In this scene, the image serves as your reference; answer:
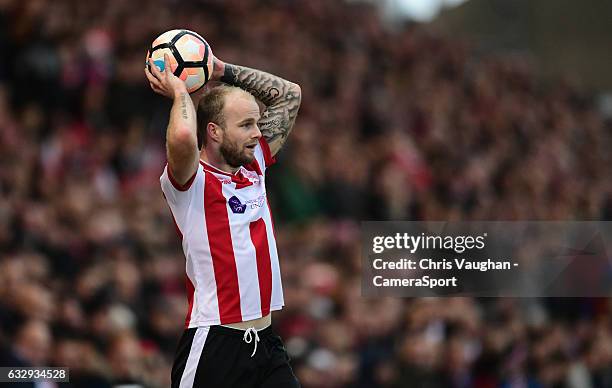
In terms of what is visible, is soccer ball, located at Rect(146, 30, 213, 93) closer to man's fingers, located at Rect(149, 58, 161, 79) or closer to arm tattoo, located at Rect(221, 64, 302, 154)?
man's fingers, located at Rect(149, 58, 161, 79)

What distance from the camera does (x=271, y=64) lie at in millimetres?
14422

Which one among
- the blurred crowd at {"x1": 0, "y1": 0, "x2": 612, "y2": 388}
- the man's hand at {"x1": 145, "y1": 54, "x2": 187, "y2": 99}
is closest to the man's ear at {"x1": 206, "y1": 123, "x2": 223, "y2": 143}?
the man's hand at {"x1": 145, "y1": 54, "x2": 187, "y2": 99}

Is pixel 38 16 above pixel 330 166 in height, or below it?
above

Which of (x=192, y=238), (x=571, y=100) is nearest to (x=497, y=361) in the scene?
(x=192, y=238)

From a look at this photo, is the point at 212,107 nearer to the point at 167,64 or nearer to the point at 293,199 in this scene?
the point at 167,64

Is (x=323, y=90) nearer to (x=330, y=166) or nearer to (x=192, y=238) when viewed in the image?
(x=330, y=166)

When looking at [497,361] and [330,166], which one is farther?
[330,166]

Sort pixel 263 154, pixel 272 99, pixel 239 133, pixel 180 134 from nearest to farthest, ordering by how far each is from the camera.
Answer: pixel 180 134 → pixel 239 133 → pixel 263 154 → pixel 272 99

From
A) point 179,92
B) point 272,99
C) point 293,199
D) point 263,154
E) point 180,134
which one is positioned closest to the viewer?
point 180,134

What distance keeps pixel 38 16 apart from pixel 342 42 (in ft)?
21.1

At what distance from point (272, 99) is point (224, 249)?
1228 millimetres

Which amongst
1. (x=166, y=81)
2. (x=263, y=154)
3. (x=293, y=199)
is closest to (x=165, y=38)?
(x=166, y=81)

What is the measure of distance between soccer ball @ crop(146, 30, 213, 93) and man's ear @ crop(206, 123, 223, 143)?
0.21 m

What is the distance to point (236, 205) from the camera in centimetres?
534
